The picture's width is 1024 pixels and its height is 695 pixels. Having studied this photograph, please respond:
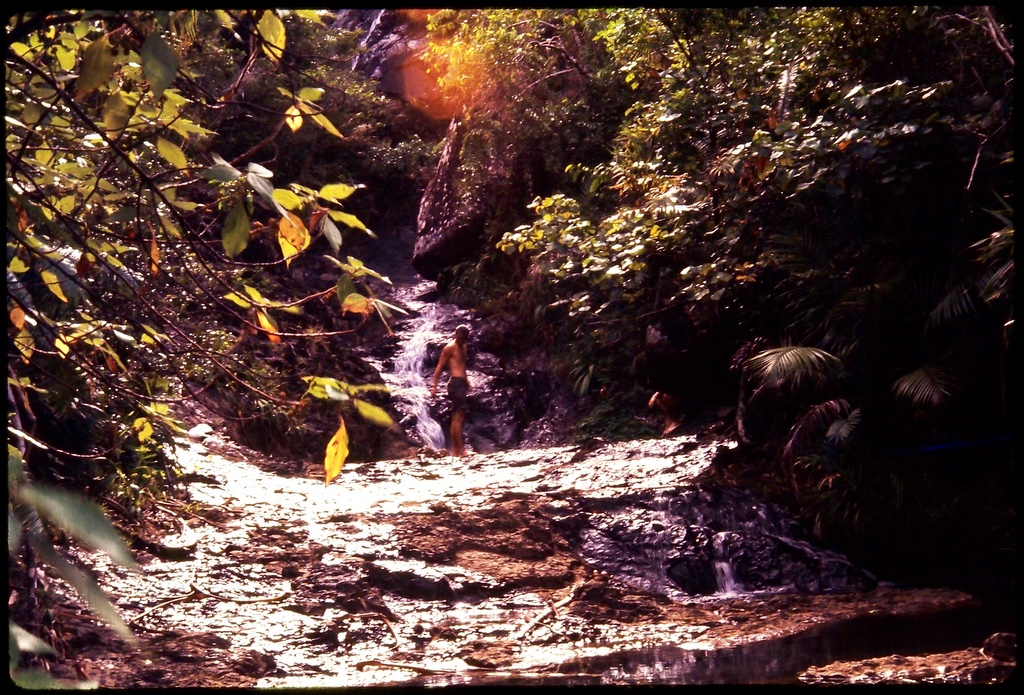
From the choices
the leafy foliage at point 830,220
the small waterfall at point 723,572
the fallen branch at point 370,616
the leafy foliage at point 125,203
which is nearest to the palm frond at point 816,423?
the leafy foliage at point 830,220

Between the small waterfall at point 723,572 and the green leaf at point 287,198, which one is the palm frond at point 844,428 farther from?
the green leaf at point 287,198

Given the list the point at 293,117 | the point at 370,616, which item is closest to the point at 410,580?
the point at 370,616

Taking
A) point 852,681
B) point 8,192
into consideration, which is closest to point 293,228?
point 8,192

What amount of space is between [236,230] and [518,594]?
15.9 feet

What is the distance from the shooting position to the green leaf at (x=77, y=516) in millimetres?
1176

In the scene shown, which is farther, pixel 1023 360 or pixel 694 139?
pixel 694 139

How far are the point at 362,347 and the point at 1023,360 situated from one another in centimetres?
1307

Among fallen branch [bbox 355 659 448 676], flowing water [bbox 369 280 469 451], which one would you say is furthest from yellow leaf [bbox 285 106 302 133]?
flowing water [bbox 369 280 469 451]

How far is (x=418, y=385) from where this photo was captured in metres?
14.8

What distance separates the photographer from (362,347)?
15.9 metres

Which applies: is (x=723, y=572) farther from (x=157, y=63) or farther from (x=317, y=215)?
(x=157, y=63)

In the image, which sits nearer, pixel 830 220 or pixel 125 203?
pixel 125 203

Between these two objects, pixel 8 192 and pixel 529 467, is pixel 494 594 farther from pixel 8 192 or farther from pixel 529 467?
pixel 8 192

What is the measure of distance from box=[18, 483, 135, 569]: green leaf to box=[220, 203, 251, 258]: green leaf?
762 millimetres
